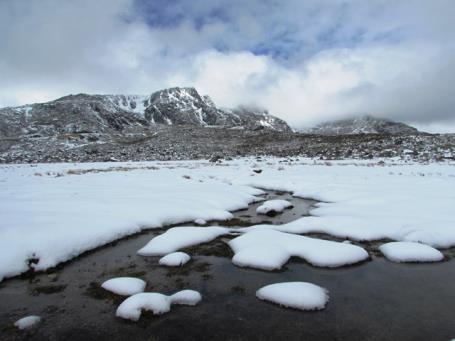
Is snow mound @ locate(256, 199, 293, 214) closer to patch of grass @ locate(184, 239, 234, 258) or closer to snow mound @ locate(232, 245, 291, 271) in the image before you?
patch of grass @ locate(184, 239, 234, 258)

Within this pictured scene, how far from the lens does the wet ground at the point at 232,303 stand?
5664mm

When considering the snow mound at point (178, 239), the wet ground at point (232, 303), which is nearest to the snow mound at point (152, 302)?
the wet ground at point (232, 303)

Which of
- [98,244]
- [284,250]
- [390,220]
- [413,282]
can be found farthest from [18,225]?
[390,220]

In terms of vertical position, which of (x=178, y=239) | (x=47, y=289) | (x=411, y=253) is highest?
(x=411, y=253)

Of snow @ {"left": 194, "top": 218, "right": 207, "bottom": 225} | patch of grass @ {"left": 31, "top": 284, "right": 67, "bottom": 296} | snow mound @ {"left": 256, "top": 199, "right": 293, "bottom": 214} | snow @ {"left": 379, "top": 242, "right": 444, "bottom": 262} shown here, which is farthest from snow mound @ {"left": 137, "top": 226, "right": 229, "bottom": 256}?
snow @ {"left": 379, "top": 242, "right": 444, "bottom": 262}

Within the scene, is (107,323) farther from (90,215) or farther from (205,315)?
(90,215)

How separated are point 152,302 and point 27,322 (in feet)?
7.46

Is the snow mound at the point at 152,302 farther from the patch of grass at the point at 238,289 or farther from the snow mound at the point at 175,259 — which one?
the snow mound at the point at 175,259

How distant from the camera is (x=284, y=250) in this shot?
9.19 metres

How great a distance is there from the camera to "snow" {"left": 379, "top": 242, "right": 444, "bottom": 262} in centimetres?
870

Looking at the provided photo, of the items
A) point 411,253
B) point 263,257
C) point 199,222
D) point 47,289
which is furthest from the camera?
point 199,222

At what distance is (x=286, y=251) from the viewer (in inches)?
361

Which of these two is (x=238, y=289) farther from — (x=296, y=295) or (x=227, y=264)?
(x=227, y=264)

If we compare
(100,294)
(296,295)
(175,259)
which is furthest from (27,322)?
(296,295)
